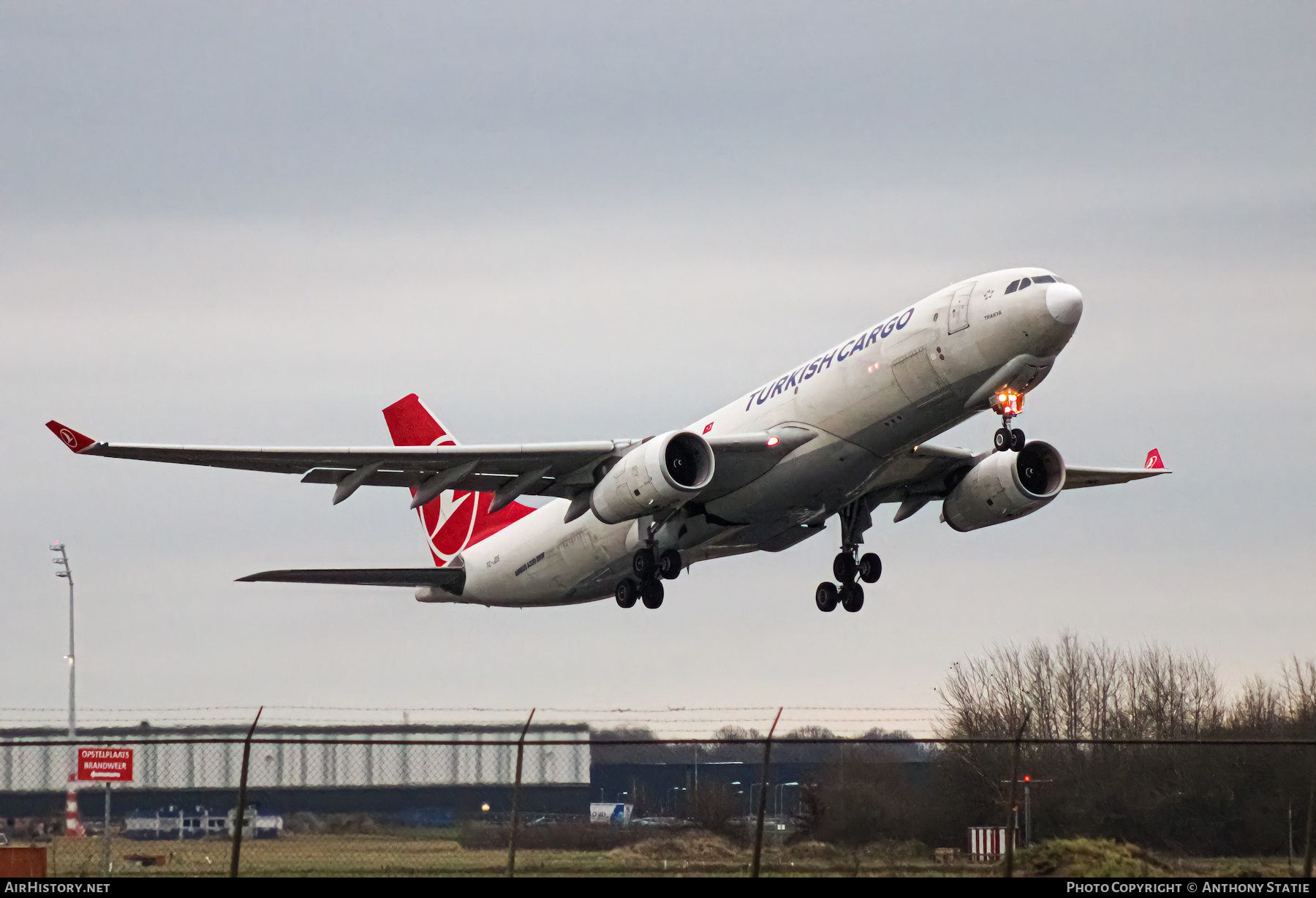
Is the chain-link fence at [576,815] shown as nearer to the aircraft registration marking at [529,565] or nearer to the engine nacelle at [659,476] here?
the engine nacelle at [659,476]

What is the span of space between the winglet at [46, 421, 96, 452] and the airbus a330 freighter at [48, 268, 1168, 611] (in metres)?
0.03

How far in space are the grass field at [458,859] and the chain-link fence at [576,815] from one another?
0.02 m

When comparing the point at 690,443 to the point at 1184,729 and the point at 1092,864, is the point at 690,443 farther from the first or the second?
the point at 1092,864

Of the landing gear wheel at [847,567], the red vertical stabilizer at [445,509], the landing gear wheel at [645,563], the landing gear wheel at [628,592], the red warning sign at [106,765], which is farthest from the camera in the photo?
the red vertical stabilizer at [445,509]

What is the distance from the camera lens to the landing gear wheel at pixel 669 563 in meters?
32.9

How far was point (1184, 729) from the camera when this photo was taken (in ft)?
97.2

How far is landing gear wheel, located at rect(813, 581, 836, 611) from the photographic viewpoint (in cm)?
3559

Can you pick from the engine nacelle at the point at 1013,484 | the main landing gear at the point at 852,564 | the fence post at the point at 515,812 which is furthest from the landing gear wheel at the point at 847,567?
the fence post at the point at 515,812

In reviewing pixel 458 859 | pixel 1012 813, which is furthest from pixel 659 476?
pixel 1012 813

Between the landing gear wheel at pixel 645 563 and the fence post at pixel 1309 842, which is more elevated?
the landing gear wheel at pixel 645 563

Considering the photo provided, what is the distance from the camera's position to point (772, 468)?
1188 inches

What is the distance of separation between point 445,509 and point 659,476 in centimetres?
1310

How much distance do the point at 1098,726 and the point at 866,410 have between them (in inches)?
416
